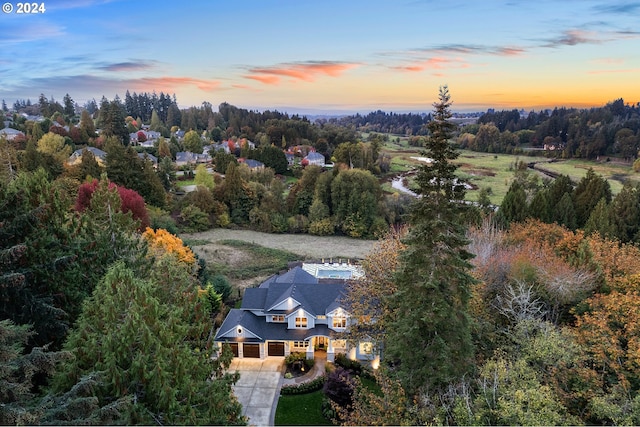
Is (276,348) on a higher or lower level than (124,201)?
lower

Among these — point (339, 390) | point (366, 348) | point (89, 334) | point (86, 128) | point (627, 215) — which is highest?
point (86, 128)

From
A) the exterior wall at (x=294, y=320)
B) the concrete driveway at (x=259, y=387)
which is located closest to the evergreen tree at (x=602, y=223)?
the exterior wall at (x=294, y=320)

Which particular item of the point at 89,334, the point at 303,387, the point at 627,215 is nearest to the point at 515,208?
the point at 627,215

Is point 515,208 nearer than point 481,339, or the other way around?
point 481,339

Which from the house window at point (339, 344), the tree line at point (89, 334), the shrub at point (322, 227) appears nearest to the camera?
the tree line at point (89, 334)

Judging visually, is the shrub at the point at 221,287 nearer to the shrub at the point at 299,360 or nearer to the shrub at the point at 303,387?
the shrub at the point at 299,360

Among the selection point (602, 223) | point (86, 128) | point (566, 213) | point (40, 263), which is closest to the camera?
point (40, 263)

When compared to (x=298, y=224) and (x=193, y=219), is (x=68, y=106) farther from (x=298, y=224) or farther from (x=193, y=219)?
(x=298, y=224)
